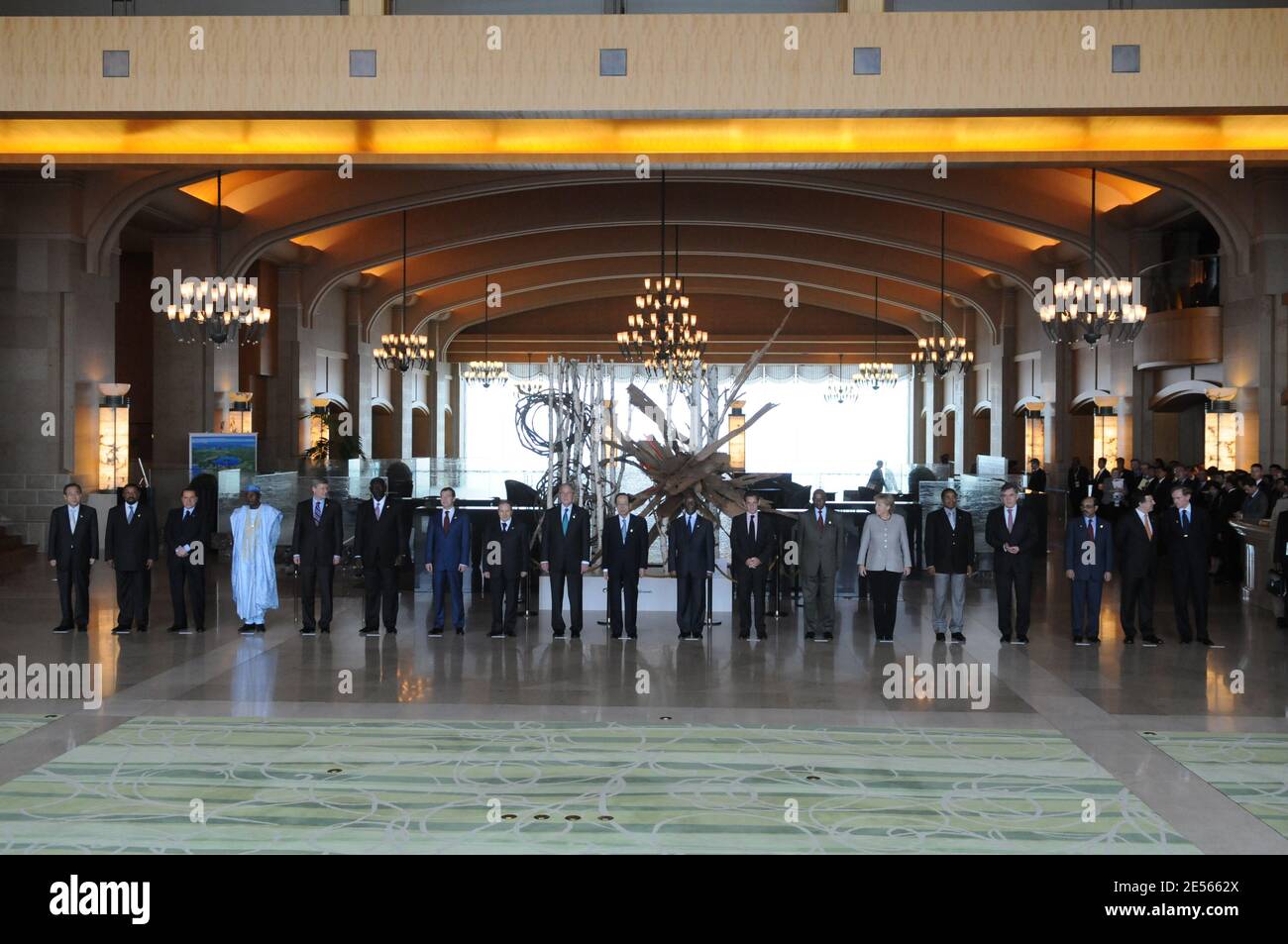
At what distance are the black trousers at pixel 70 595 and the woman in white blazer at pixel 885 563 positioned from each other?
7367 mm

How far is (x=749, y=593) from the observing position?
39.4ft

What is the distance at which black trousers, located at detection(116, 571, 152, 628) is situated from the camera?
12.1m

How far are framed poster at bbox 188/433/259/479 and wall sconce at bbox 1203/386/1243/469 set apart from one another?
14536mm

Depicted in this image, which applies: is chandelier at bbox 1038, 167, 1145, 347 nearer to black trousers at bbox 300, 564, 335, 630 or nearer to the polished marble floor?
the polished marble floor

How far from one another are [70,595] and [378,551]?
2.95 m

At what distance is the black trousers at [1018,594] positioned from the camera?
11664 mm

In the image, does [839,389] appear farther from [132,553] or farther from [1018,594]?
[132,553]

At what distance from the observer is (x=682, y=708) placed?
8.77m

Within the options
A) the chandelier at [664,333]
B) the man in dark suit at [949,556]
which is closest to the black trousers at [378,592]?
the man in dark suit at [949,556]

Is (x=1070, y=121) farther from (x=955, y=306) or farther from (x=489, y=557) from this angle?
(x=955, y=306)

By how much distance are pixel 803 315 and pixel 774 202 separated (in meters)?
14.8

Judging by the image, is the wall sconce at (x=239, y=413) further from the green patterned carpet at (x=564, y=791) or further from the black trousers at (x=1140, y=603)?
the black trousers at (x=1140, y=603)

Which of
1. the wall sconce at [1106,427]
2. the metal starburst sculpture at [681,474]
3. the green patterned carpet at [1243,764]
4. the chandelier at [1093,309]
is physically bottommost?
the green patterned carpet at [1243,764]
